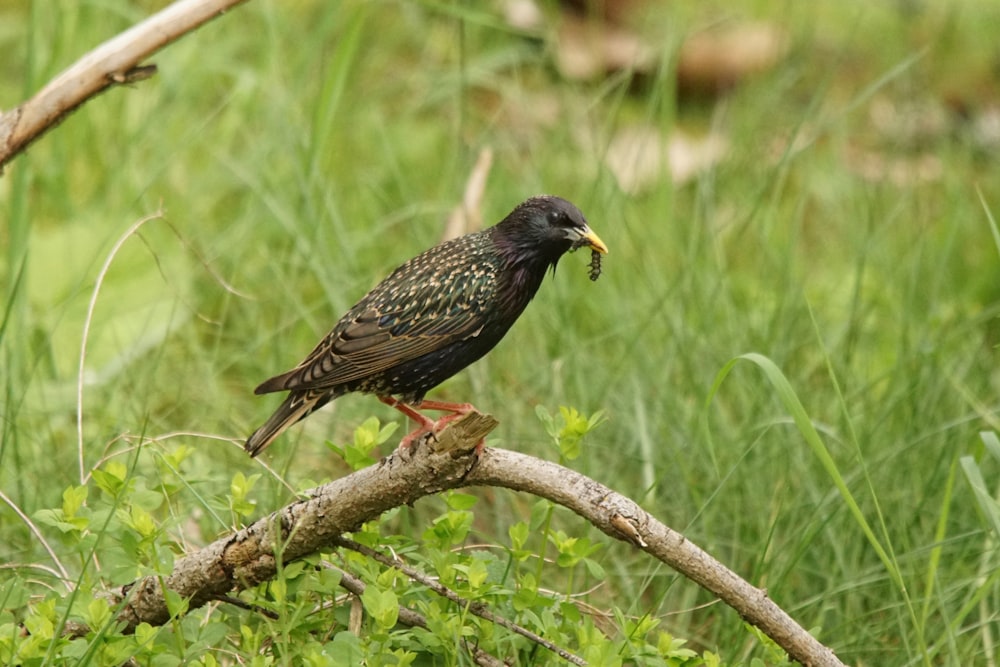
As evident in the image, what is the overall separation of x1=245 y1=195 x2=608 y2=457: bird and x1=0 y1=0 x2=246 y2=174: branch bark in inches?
31.4

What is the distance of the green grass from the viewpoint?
3701mm

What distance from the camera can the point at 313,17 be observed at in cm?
757

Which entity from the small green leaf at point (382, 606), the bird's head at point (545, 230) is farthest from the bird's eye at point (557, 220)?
the small green leaf at point (382, 606)

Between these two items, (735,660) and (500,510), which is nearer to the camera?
(735,660)

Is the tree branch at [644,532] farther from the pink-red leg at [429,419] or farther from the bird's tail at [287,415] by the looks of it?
the bird's tail at [287,415]

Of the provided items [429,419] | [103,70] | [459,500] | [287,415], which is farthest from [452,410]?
[103,70]

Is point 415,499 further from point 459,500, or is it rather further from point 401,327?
point 401,327

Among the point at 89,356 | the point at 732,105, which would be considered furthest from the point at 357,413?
the point at 732,105

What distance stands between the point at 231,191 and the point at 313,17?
190 cm

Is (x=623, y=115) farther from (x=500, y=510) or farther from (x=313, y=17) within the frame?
(x=500, y=510)

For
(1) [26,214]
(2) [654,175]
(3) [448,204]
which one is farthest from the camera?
(2) [654,175]

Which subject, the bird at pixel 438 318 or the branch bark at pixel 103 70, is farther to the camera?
the bird at pixel 438 318

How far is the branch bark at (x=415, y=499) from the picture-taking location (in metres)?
2.68

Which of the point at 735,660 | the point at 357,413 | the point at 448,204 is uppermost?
the point at 448,204
